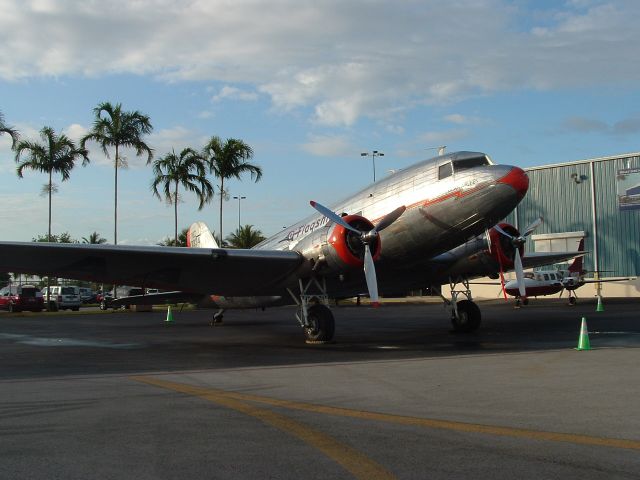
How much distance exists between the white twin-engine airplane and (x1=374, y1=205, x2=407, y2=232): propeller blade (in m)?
0.03

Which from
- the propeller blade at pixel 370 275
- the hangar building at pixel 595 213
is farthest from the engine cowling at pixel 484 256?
the hangar building at pixel 595 213

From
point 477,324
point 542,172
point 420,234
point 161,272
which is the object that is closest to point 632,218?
point 542,172

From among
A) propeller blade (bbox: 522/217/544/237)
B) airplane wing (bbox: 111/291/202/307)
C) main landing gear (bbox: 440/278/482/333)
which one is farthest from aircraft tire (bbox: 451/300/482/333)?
airplane wing (bbox: 111/291/202/307)

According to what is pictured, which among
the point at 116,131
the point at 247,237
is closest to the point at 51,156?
the point at 116,131

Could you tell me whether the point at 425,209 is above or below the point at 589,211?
below

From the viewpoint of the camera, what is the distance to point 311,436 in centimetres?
641

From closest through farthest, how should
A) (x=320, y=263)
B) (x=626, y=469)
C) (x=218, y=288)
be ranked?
1. (x=626, y=469)
2. (x=320, y=263)
3. (x=218, y=288)

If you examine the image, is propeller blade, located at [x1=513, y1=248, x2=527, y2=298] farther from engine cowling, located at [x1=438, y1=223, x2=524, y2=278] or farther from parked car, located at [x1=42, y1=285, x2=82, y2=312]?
parked car, located at [x1=42, y1=285, x2=82, y2=312]

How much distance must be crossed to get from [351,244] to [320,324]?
259 centimetres

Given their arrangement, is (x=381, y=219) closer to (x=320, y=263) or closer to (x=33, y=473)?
(x=320, y=263)

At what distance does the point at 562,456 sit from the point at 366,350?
1033cm

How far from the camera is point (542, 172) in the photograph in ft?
175

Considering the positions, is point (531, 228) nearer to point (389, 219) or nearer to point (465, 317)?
point (465, 317)

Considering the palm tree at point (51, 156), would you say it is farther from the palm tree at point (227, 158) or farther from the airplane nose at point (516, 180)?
the airplane nose at point (516, 180)
